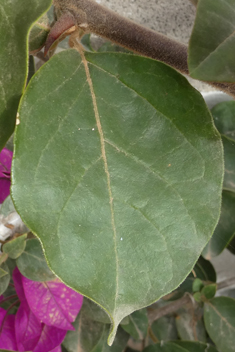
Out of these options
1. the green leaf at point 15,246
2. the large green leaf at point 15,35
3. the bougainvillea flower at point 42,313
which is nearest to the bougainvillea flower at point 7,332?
the bougainvillea flower at point 42,313

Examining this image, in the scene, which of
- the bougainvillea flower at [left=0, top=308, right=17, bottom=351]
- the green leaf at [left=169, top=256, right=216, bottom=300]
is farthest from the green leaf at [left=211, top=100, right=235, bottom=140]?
the bougainvillea flower at [left=0, top=308, right=17, bottom=351]

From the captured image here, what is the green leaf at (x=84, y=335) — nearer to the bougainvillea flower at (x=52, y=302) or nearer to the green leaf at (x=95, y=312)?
the green leaf at (x=95, y=312)

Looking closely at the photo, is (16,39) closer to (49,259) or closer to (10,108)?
(10,108)

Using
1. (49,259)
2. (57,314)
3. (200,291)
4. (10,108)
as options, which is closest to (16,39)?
(10,108)

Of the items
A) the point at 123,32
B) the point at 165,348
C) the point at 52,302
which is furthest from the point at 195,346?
the point at 123,32

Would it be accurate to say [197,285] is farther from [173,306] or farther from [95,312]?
[95,312]

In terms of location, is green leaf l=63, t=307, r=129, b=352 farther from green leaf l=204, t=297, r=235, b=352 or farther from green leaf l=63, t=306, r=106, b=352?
green leaf l=204, t=297, r=235, b=352

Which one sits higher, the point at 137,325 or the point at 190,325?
the point at 137,325
